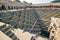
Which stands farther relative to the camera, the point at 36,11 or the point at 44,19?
the point at 36,11

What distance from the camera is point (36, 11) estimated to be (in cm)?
2311

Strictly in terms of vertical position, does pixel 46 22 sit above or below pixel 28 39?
below

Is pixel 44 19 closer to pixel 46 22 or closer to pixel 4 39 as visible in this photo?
pixel 46 22

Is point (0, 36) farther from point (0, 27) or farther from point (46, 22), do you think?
point (46, 22)

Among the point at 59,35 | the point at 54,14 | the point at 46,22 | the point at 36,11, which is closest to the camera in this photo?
the point at 59,35

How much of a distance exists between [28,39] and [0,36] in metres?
2.90

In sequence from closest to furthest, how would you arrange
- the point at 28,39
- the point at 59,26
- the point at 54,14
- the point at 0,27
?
1. the point at 0,27
2. the point at 28,39
3. the point at 59,26
4. the point at 54,14

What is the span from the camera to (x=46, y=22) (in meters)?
19.7

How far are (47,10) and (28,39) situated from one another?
1490 cm

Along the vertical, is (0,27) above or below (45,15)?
above

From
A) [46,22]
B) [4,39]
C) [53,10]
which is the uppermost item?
[4,39]

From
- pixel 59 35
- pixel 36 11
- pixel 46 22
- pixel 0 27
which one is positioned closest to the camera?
pixel 0 27

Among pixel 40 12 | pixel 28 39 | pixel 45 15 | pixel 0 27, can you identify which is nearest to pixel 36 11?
pixel 40 12

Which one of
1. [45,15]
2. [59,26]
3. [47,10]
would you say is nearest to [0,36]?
[59,26]
